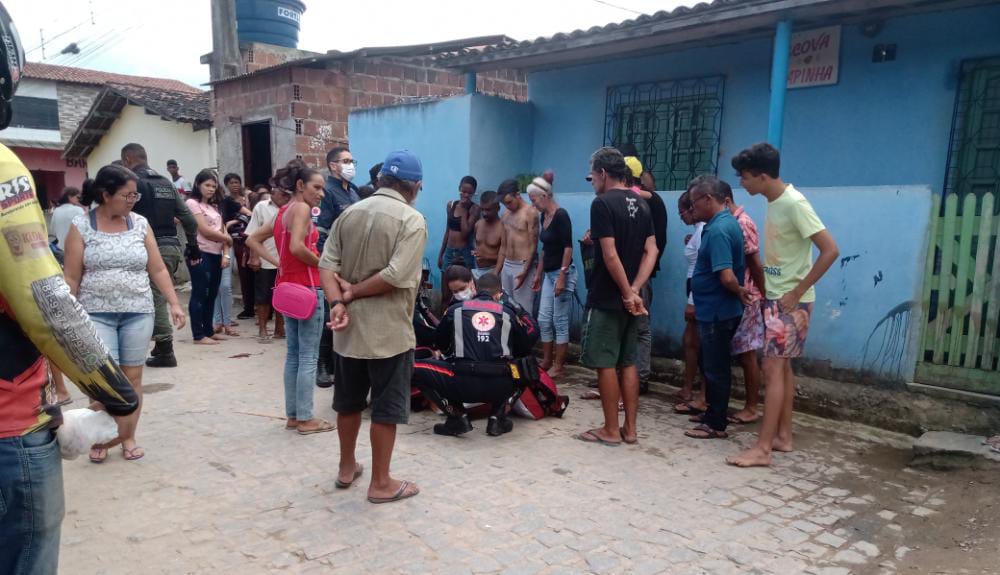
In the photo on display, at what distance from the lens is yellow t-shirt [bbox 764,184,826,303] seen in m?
3.90

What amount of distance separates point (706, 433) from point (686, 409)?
2.04ft

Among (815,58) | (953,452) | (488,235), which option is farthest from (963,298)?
(488,235)

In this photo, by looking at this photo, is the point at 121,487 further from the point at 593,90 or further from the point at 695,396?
the point at 593,90

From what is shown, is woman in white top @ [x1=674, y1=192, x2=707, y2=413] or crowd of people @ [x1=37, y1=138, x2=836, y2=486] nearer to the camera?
crowd of people @ [x1=37, y1=138, x2=836, y2=486]

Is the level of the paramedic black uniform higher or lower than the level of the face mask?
lower

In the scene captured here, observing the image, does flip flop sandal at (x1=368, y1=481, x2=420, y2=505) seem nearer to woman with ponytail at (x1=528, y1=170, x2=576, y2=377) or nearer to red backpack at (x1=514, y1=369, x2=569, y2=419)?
red backpack at (x1=514, y1=369, x2=569, y2=419)

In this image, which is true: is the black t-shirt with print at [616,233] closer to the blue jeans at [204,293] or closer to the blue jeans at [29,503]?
the blue jeans at [29,503]

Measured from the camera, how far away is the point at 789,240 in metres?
3.99

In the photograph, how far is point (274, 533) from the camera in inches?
124

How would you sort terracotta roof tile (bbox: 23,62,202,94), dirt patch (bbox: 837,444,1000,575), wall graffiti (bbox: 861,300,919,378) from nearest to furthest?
1. dirt patch (bbox: 837,444,1000,575)
2. wall graffiti (bbox: 861,300,919,378)
3. terracotta roof tile (bbox: 23,62,202,94)

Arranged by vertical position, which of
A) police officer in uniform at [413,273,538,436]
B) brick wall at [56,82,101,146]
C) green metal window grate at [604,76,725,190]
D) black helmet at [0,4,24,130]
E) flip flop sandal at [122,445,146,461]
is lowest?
flip flop sandal at [122,445,146,461]

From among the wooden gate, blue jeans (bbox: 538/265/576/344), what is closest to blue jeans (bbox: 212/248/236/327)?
blue jeans (bbox: 538/265/576/344)

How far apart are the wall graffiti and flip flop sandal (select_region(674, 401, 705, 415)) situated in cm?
129

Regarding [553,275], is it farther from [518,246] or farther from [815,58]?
[815,58]
